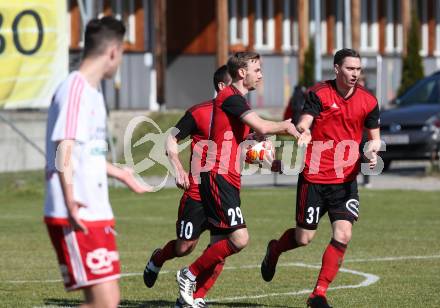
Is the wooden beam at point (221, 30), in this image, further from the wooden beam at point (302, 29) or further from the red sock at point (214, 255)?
the red sock at point (214, 255)

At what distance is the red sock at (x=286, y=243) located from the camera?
477 inches

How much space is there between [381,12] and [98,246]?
46.1 meters

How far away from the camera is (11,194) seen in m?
26.3

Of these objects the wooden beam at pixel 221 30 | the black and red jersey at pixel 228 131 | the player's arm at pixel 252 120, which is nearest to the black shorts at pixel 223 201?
the black and red jersey at pixel 228 131

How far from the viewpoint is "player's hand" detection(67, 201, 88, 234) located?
7.55 meters

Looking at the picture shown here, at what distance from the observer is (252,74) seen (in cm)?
1092

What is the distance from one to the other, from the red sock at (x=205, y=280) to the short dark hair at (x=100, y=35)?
4020 mm

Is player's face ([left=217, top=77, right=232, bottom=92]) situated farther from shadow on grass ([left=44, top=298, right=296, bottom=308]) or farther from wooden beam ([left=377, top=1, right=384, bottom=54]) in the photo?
wooden beam ([left=377, top=1, right=384, bottom=54])

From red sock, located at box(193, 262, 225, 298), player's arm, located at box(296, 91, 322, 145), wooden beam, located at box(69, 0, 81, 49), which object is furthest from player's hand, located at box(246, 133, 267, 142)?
wooden beam, located at box(69, 0, 81, 49)

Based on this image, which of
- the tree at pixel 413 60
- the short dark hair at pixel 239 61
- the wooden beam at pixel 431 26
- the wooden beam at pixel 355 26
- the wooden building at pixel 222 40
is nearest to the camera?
the short dark hair at pixel 239 61

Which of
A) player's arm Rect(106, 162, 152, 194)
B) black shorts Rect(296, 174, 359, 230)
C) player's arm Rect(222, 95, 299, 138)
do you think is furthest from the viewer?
black shorts Rect(296, 174, 359, 230)

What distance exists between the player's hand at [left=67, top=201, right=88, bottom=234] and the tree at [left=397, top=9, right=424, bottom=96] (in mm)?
37829

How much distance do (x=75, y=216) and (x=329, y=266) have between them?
13.7 ft

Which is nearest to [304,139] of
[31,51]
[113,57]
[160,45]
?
[113,57]
